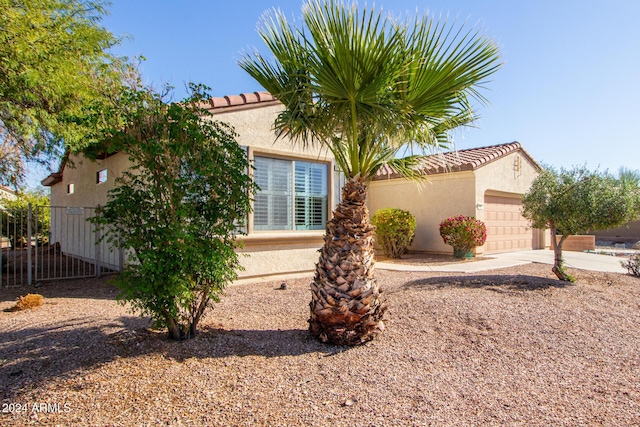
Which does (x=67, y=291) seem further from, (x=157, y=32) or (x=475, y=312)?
(x=475, y=312)

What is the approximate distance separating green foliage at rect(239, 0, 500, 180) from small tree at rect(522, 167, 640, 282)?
523 centimetres

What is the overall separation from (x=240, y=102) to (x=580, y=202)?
816 centimetres

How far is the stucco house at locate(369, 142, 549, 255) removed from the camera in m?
14.6

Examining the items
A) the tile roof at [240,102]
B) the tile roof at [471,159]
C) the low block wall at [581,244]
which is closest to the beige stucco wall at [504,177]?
the tile roof at [471,159]

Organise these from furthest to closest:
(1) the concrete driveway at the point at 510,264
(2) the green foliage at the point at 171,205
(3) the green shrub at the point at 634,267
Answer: (1) the concrete driveway at the point at 510,264 → (3) the green shrub at the point at 634,267 → (2) the green foliage at the point at 171,205

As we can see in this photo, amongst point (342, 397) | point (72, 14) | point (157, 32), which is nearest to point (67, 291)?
point (72, 14)

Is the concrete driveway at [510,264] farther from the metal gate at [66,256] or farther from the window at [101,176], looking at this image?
the window at [101,176]

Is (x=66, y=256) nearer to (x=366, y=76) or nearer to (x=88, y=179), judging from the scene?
(x=88, y=179)

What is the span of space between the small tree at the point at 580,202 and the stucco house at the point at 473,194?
4680 millimetres

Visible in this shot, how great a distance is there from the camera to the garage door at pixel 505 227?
15415mm

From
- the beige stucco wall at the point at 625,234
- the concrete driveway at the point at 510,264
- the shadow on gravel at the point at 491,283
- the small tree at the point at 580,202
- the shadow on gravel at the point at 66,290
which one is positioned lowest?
the shadow on gravel at the point at 66,290

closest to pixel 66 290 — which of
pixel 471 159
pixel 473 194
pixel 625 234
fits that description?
pixel 473 194

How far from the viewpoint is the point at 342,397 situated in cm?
339

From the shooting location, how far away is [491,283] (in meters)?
8.08
